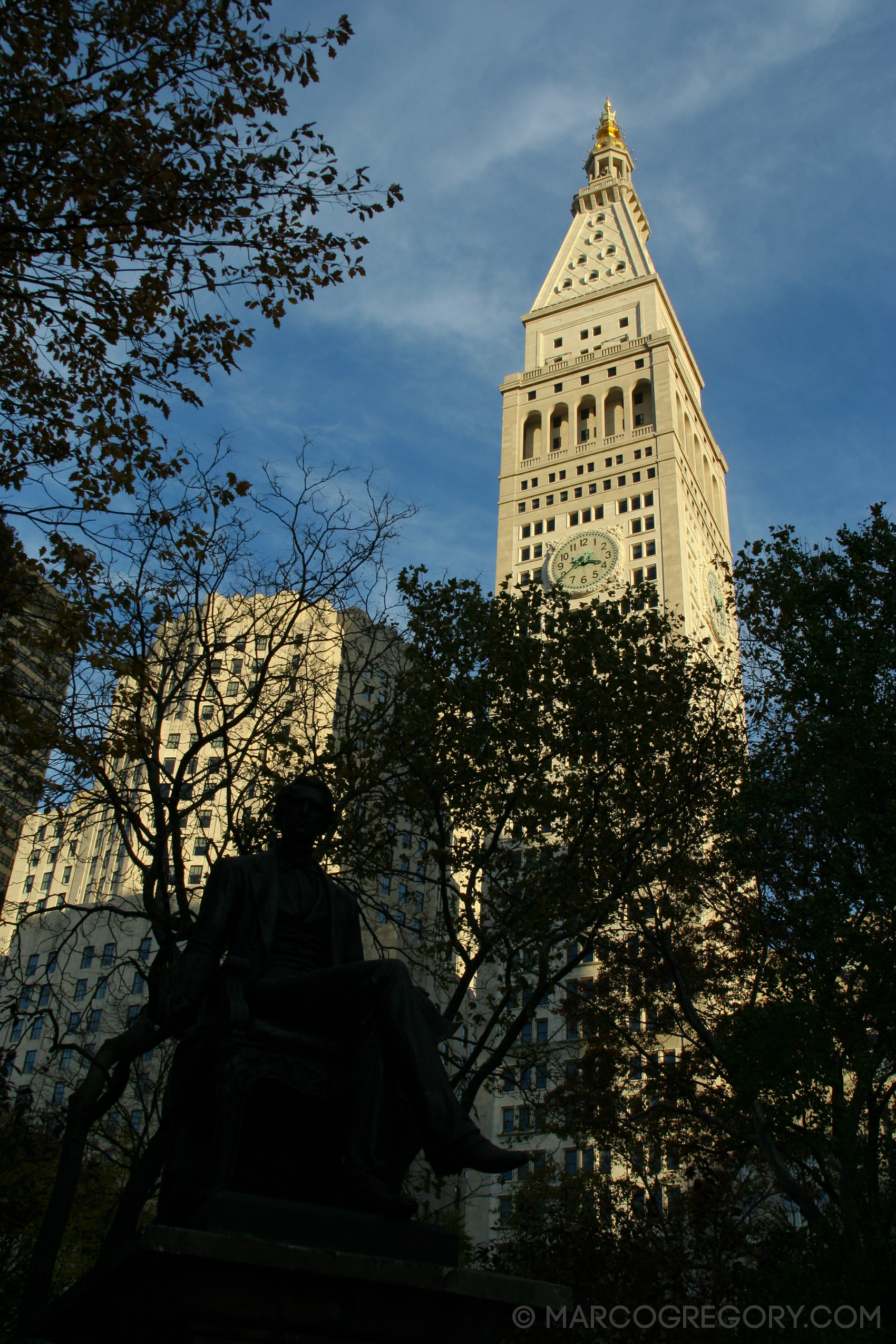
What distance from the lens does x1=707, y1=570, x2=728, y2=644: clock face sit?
6869 centimetres

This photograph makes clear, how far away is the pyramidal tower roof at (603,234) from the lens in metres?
90.8

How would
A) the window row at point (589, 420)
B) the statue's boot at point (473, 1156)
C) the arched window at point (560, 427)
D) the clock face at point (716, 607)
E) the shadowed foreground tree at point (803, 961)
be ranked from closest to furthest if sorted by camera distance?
the statue's boot at point (473, 1156) < the shadowed foreground tree at point (803, 961) < the clock face at point (716, 607) < the window row at point (589, 420) < the arched window at point (560, 427)

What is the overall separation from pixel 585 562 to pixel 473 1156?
6513 cm

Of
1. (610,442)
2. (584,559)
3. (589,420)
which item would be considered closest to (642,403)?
(589,420)

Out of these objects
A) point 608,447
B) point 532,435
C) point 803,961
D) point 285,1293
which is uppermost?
point 532,435

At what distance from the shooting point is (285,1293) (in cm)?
468

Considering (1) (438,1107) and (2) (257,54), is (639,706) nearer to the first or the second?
(2) (257,54)

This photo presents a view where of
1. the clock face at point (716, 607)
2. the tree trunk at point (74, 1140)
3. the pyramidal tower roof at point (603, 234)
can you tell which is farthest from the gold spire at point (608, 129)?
the tree trunk at point (74, 1140)

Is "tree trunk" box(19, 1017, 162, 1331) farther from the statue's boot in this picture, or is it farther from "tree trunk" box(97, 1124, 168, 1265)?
the statue's boot

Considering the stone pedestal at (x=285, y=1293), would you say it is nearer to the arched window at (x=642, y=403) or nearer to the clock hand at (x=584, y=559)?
the clock hand at (x=584, y=559)

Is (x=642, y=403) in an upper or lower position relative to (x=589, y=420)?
upper

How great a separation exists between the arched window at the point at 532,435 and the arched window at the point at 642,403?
7.72m

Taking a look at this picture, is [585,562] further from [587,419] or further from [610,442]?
[587,419]

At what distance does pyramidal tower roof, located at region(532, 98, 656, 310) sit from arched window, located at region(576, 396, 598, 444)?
1340 cm
